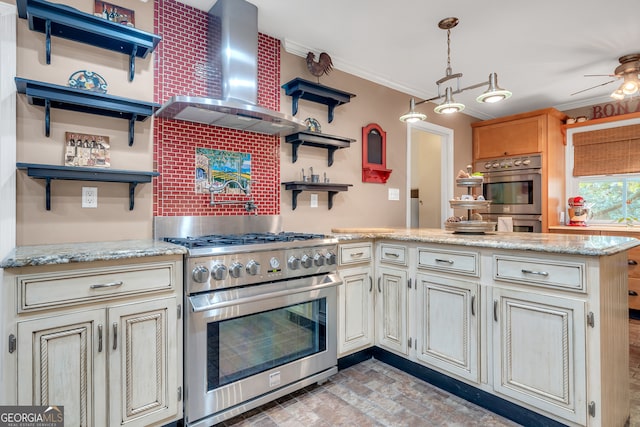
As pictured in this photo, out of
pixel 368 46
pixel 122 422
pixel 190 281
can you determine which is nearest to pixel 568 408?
pixel 190 281

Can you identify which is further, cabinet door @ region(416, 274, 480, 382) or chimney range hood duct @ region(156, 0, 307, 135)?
chimney range hood duct @ region(156, 0, 307, 135)

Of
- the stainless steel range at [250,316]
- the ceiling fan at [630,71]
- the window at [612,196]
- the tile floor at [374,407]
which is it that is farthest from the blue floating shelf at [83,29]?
the window at [612,196]

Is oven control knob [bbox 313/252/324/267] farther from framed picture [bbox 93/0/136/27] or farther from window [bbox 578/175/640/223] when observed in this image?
window [bbox 578/175/640/223]

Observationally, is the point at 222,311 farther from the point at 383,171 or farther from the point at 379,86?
the point at 379,86

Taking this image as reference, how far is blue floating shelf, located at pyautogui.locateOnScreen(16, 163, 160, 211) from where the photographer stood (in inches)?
66.9

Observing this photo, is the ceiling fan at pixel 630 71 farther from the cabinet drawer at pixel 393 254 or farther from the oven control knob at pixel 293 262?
the oven control knob at pixel 293 262

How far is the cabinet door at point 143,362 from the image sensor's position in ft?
5.04

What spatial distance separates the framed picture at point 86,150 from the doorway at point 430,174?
9.56 feet

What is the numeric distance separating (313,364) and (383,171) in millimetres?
2042

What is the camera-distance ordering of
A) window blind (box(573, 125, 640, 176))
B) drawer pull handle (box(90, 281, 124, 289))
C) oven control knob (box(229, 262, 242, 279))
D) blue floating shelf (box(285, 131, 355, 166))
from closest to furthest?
1. drawer pull handle (box(90, 281, 124, 289))
2. oven control knob (box(229, 262, 242, 279))
3. blue floating shelf (box(285, 131, 355, 166))
4. window blind (box(573, 125, 640, 176))

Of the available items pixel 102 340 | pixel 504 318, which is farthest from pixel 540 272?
pixel 102 340

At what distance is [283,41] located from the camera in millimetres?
2779

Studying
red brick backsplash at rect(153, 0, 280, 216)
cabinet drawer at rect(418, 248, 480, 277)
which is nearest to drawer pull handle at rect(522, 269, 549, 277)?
cabinet drawer at rect(418, 248, 480, 277)

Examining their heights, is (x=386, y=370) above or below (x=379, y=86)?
below
